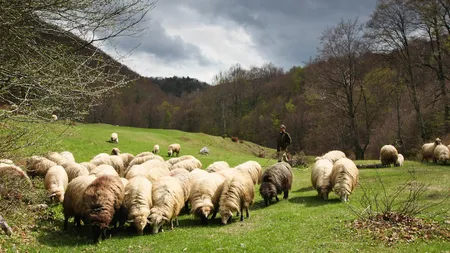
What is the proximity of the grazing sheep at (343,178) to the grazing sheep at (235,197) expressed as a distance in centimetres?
350

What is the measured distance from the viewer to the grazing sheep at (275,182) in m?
13.7

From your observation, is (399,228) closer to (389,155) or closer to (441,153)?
(389,155)

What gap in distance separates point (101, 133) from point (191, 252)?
31.4m

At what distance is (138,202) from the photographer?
33.6 ft

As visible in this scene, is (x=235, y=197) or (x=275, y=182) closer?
(x=235, y=197)

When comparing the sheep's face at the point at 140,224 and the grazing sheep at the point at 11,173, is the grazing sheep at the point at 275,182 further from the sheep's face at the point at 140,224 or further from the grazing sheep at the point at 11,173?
the grazing sheep at the point at 11,173

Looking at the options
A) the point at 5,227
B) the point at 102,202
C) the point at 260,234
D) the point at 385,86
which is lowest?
the point at 260,234

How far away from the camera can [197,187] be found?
11781mm

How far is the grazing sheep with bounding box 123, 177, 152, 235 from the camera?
32.3 ft

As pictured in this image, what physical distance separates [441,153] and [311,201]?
14.5 metres

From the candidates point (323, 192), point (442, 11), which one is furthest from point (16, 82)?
point (442, 11)

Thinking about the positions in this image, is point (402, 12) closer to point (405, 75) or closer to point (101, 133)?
point (405, 75)

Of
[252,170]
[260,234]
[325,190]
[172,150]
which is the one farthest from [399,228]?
[172,150]

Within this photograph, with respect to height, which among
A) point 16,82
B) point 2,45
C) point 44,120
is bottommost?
point 44,120
